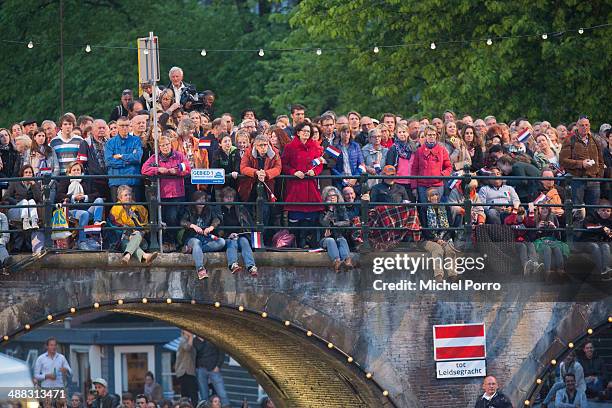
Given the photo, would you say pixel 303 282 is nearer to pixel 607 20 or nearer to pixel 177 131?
pixel 177 131

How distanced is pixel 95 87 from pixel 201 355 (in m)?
6.12

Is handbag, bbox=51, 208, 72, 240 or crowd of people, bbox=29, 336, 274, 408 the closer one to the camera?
handbag, bbox=51, 208, 72, 240

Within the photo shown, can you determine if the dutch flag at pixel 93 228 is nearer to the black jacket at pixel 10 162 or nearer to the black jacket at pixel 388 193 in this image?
the black jacket at pixel 10 162

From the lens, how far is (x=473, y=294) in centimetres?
2558

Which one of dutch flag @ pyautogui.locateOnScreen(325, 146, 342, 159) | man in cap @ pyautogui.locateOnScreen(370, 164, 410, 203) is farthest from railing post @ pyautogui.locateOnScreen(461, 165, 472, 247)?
dutch flag @ pyautogui.locateOnScreen(325, 146, 342, 159)

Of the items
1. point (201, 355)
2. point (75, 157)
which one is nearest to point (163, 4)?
point (201, 355)

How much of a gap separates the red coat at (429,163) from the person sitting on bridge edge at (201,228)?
8.95ft

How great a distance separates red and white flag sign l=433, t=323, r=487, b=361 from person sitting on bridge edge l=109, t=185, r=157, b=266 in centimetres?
398

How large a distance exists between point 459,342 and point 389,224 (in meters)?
1.83

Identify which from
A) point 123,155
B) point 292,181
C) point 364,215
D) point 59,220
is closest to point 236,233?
point 292,181

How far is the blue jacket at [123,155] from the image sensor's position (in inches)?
956

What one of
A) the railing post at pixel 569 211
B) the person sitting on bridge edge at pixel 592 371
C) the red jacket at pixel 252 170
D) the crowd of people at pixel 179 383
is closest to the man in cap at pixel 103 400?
the crowd of people at pixel 179 383

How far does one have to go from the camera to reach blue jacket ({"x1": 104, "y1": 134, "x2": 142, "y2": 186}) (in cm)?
2428

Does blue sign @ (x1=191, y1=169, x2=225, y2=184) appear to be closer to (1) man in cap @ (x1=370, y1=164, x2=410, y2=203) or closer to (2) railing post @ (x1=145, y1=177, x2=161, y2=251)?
(2) railing post @ (x1=145, y1=177, x2=161, y2=251)
